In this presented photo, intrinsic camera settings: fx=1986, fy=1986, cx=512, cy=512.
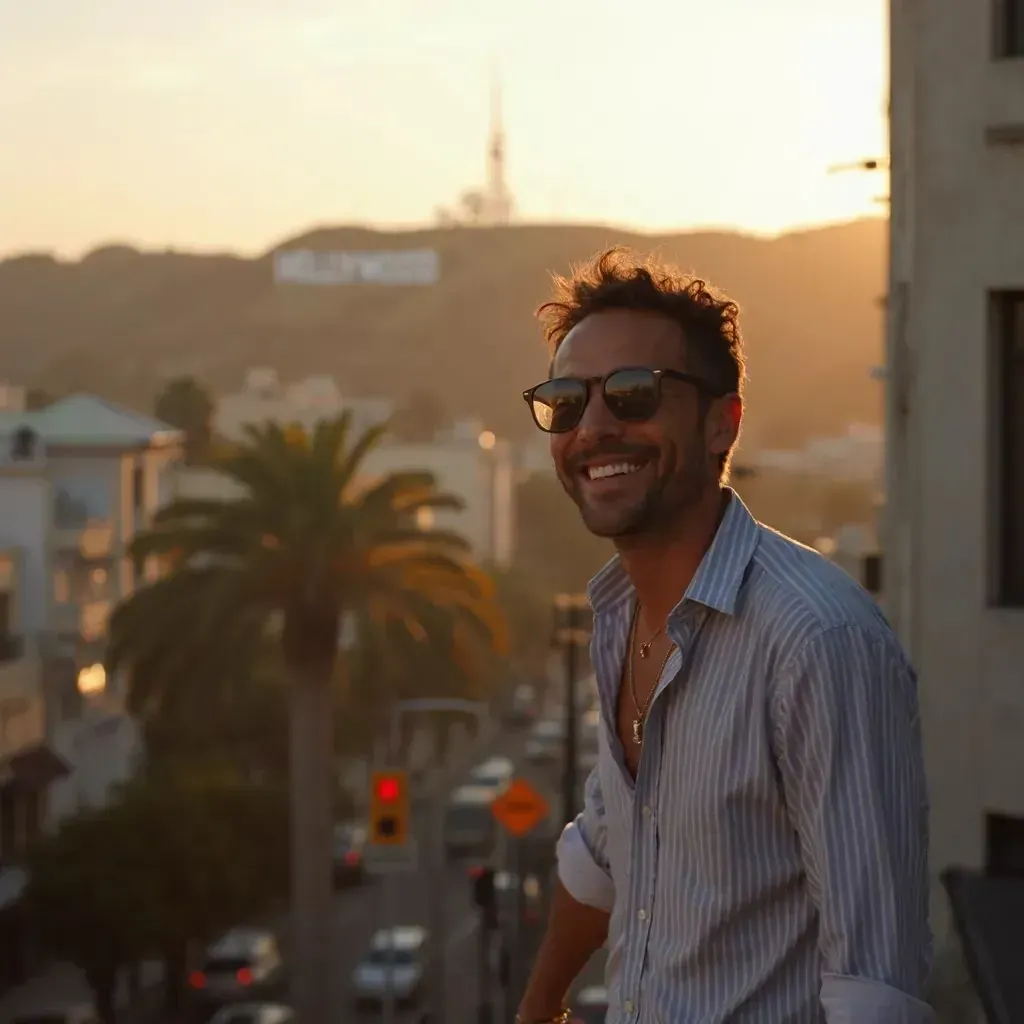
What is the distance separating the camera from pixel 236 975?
3584 cm

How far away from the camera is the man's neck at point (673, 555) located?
10.00ft

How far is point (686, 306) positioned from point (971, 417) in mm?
8286

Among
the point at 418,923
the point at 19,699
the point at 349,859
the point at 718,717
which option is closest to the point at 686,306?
the point at 718,717

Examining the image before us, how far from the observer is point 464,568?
24281mm

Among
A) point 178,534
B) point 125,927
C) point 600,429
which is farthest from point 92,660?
point 600,429

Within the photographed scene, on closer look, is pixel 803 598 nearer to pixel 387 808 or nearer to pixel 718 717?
pixel 718 717

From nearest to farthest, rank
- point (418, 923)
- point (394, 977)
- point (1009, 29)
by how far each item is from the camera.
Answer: point (1009, 29)
point (394, 977)
point (418, 923)

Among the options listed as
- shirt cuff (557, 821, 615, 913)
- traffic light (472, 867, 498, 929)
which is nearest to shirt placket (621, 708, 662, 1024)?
shirt cuff (557, 821, 615, 913)

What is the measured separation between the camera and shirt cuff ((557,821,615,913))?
3531 millimetres

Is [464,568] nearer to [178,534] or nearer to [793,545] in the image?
[178,534]

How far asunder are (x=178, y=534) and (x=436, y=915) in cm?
Result: 1105

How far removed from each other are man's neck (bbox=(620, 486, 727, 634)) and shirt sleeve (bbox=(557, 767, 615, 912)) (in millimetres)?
516

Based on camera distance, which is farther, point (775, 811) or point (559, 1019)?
point (559, 1019)

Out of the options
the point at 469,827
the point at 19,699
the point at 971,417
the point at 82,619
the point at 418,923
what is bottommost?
the point at 418,923
